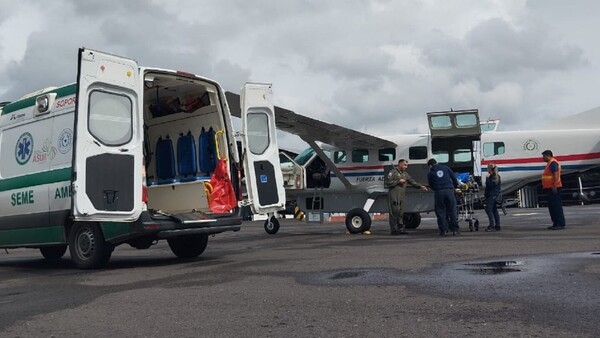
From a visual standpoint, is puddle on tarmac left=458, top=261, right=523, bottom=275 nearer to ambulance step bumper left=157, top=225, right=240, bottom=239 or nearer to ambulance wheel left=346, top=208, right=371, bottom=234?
ambulance step bumper left=157, top=225, right=240, bottom=239

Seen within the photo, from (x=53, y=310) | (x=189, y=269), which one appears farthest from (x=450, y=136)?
(x=53, y=310)

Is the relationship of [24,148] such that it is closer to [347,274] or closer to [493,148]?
[347,274]

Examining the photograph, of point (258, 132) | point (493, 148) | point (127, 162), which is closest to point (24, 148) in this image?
point (127, 162)

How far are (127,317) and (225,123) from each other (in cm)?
533

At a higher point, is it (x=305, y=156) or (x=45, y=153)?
(x=305, y=156)

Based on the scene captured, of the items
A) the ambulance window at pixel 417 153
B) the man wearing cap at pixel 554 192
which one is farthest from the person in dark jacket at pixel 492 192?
the ambulance window at pixel 417 153

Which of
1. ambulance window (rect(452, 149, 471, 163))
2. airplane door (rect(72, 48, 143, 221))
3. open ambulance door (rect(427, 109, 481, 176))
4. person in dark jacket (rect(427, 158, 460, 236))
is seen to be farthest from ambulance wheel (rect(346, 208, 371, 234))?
airplane door (rect(72, 48, 143, 221))

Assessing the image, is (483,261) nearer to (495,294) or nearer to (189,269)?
(495,294)

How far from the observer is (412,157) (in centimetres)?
1819

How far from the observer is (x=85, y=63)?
8.76 m

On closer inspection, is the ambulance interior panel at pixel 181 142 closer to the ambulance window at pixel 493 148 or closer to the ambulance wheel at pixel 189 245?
the ambulance wheel at pixel 189 245

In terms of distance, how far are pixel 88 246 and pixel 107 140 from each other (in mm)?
1872

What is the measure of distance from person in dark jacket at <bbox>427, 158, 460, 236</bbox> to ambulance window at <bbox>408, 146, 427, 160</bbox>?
3641mm

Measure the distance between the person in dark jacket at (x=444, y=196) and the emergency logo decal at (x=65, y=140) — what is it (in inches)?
309
